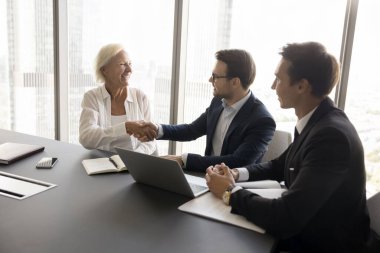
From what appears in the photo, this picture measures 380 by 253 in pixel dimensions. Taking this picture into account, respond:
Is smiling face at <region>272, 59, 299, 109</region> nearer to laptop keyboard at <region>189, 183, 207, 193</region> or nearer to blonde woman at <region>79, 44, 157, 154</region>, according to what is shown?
laptop keyboard at <region>189, 183, 207, 193</region>

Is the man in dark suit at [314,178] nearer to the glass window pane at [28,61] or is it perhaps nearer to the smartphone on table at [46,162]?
the smartphone on table at [46,162]

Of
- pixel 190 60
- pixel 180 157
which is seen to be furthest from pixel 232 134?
pixel 190 60

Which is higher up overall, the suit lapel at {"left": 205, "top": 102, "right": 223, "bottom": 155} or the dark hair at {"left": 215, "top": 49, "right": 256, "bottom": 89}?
the dark hair at {"left": 215, "top": 49, "right": 256, "bottom": 89}

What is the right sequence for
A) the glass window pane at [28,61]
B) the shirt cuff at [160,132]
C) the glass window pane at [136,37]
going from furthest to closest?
the glass window pane at [28,61]
the glass window pane at [136,37]
the shirt cuff at [160,132]

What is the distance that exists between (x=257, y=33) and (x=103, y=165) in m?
1.72

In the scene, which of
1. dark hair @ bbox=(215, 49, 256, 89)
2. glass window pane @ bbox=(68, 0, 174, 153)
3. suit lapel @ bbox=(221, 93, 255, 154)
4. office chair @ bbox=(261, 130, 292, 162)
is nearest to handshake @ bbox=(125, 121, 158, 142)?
suit lapel @ bbox=(221, 93, 255, 154)

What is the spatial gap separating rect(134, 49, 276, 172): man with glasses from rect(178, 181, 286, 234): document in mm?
458

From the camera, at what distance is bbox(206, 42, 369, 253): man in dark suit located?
110cm

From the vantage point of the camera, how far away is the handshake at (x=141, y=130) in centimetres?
223

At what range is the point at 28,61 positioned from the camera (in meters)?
3.93

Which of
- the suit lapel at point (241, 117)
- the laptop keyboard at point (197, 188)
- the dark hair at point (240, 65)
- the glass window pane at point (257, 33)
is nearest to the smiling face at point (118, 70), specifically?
the glass window pane at point (257, 33)

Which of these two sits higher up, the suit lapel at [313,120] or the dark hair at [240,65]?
the dark hair at [240,65]

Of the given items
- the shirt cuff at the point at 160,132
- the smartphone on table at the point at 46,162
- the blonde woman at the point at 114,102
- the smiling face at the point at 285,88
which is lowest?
the smartphone on table at the point at 46,162

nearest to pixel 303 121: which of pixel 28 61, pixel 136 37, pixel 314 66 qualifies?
pixel 314 66
